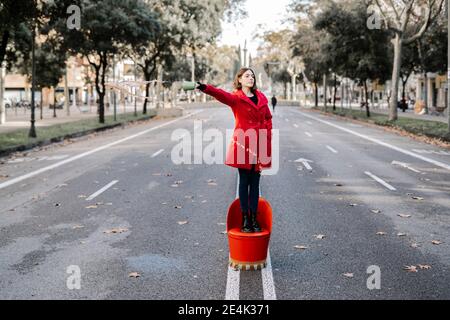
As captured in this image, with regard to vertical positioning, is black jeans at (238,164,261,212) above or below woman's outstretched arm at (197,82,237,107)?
below

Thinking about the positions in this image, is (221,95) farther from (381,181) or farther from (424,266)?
(381,181)

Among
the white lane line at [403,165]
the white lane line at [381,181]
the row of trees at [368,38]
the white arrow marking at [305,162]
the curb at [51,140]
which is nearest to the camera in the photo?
the white lane line at [381,181]

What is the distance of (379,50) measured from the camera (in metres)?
41.5

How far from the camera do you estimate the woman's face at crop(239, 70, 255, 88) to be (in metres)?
6.01

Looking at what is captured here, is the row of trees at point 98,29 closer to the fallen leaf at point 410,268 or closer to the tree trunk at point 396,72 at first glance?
the tree trunk at point 396,72

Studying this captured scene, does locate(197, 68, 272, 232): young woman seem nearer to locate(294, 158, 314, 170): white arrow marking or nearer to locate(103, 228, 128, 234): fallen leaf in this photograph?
locate(103, 228, 128, 234): fallen leaf

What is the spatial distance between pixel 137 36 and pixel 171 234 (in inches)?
1163

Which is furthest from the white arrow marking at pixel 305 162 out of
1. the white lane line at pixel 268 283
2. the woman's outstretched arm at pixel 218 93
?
the woman's outstretched arm at pixel 218 93

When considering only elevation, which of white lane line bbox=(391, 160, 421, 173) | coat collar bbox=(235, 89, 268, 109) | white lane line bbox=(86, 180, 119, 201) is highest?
coat collar bbox=(235, 89, 268, 109)

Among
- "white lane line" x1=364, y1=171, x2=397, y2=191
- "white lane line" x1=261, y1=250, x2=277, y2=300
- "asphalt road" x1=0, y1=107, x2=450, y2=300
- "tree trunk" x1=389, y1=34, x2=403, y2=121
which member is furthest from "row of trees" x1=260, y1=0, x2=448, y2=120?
"white lane line" x1=261, y1=250, x2=277, y2=300

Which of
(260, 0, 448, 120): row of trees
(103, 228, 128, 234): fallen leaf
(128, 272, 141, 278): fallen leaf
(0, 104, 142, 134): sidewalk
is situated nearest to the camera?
(128, 272, 141, 278): fallen leaf

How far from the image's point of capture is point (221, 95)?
5.85 m

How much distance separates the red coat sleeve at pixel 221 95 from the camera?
5777mm

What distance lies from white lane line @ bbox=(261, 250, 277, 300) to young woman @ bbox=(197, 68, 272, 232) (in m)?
0.42
